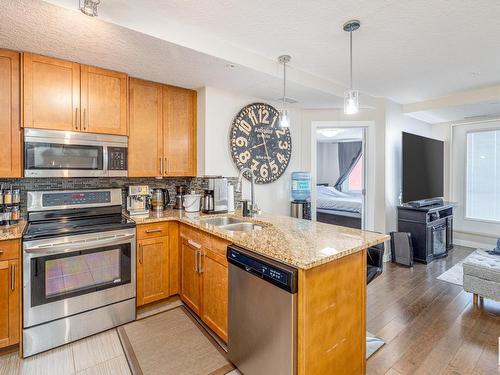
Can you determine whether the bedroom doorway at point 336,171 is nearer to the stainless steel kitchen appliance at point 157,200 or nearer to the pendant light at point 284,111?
the pendant light at point 284,111

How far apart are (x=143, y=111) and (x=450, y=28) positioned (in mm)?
2873

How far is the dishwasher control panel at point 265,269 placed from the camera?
54.7 inches

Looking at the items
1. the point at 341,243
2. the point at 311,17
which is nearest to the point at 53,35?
the point at 311,17

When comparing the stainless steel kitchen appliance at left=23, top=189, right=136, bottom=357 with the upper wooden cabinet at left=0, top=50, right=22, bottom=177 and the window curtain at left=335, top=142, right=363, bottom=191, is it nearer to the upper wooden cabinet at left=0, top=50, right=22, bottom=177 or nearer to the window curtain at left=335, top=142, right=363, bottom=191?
the upper wooden cabinet at left=0, top=50, right=22, bottom=177

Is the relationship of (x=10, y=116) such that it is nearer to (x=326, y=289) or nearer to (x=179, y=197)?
(x=179, y=197)

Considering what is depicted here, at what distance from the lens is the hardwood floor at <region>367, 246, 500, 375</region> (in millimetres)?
1938

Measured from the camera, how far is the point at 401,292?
10.2 ft

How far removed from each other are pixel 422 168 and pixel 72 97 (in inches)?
191

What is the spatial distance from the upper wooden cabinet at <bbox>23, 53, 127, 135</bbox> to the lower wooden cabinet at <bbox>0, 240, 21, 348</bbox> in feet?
3.28

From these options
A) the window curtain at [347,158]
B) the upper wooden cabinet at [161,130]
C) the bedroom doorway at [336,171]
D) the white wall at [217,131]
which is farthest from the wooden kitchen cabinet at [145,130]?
the window curtain at [347,158]

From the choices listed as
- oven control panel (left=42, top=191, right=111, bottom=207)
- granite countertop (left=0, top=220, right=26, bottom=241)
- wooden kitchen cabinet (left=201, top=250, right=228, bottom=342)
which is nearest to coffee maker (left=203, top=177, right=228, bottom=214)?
wooden kitchen cabinet (left=201, top=250, right=228, bottom=342)

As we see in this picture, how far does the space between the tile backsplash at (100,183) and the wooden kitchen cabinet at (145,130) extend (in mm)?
295

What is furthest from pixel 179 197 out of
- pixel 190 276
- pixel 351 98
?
pixel 351 98

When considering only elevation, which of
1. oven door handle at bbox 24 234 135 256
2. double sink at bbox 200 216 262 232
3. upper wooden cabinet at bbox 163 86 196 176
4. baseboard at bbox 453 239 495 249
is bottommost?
baseboard at bbox 453 239 495 249
